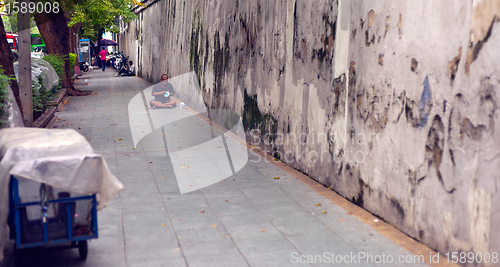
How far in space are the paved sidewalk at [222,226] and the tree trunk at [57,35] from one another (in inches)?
451

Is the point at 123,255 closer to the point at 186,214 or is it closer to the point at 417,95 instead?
the point at 186,214

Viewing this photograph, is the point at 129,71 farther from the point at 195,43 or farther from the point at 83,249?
the point at 83,249

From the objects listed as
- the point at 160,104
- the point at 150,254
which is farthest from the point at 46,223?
the point at 160,104

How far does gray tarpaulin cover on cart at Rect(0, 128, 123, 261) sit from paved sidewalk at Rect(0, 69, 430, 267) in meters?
0.77

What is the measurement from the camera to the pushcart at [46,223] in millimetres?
3385

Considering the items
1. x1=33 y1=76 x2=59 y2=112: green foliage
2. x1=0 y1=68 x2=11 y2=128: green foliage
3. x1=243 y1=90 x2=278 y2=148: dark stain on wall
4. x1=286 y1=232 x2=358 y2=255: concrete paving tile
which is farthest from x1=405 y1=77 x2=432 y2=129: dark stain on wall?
x1=33 y1=76 x2=59 y2=112: green foliage

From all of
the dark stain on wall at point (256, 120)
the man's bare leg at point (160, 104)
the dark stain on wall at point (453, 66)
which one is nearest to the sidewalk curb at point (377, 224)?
the dark stain on wall at point (256, 120)

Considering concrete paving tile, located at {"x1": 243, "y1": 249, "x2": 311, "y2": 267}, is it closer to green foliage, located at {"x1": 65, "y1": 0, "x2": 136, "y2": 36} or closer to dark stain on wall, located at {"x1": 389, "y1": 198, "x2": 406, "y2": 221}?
dark stain on wall, located at {"x1": 389, "y1": 198, "x2": 406, "y2": 221}

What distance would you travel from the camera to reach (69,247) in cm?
380

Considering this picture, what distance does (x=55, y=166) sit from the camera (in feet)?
10.9

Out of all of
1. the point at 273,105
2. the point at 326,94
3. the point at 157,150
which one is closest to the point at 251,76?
the point at 273,105

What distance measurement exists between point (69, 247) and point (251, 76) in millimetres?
5963

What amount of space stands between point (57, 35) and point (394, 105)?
15732 mm

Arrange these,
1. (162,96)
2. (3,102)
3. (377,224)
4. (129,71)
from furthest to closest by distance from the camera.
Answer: (129,71) → (162,96) → (3,102) → (377,224)
